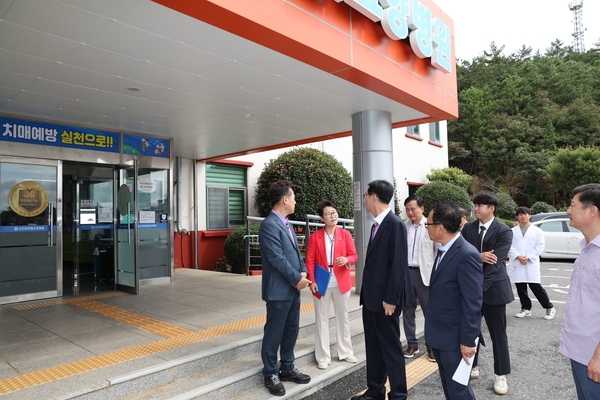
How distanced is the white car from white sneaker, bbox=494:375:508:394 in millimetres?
10019

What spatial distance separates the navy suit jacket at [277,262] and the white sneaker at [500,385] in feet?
6.58

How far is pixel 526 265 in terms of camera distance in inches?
256

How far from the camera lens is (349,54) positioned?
509 centimetres

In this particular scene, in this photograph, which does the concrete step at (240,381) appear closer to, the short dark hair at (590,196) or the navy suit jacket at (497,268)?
the navy suit jacket at (497,268)

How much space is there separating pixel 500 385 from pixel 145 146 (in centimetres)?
703

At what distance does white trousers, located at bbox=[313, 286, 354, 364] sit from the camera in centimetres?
441

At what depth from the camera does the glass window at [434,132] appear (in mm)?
19891

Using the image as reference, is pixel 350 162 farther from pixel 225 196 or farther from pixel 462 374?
pixel 462 374

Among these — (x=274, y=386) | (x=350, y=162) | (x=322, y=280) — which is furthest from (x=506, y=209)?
(x=274, y=386)

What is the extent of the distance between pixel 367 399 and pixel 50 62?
15.0ft

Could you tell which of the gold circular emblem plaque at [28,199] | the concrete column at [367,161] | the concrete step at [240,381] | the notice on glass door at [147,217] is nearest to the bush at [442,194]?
the concrete column at [367,161]

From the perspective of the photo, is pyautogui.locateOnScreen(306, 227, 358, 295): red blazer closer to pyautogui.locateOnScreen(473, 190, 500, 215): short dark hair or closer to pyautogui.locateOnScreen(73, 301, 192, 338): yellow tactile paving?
pyautogui.locateOnScreen(473, 190, 500, 215): short dark hair

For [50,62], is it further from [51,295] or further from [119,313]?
[51,295]

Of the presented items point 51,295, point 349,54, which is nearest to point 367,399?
point 349,54
